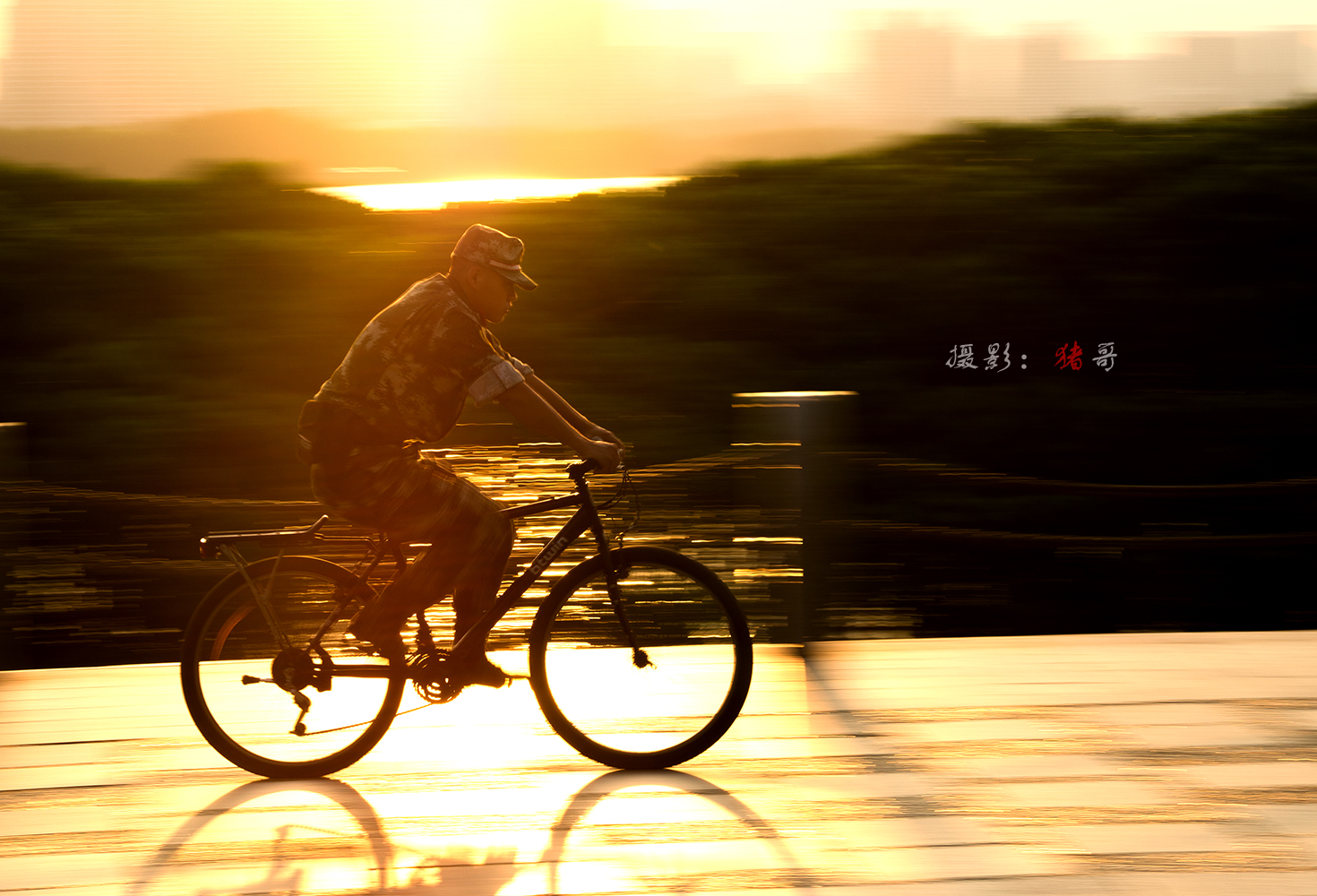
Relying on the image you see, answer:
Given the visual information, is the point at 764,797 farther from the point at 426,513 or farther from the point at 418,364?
the point at 418,364

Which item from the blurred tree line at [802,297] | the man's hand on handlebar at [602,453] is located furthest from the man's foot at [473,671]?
the blurred tree line at [802,297]

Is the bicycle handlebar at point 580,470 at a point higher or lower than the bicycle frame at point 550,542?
higher

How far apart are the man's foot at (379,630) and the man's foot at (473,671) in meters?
0.17

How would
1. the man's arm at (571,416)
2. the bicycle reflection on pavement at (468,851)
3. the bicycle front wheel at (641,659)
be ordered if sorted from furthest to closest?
the bicycle front wheel at (641,659) < the man's arm at (571,416) < the bicycle reflection on pavement at (468,851)

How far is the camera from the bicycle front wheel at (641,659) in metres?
4.20

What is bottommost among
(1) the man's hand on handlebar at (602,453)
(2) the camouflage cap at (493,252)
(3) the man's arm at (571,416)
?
(1) the man's hand on handlebar at (602,453)

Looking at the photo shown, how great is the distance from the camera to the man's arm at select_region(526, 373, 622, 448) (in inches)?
160

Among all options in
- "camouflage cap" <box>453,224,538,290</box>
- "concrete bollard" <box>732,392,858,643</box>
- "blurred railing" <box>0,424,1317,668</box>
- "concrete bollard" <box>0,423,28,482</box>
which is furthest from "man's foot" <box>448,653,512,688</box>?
"concrete bollard" <box>0,423,28,482</box>

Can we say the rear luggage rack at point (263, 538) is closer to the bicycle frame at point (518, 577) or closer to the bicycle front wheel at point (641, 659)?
the bicycle frame at point (518, 577)

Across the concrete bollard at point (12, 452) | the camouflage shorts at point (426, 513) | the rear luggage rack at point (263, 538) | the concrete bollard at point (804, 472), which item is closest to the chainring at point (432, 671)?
the camouflage shorts at point (426, 513)

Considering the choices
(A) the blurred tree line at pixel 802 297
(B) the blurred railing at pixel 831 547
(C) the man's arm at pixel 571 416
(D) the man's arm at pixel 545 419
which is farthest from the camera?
(A) the blurred tree line at pixel 802 297

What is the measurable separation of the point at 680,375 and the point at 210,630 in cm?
407

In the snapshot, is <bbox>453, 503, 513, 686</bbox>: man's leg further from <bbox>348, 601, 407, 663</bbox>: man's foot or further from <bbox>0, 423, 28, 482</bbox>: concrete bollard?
<bbox>0, 423, 28, 482</bbox>: concrete bollard

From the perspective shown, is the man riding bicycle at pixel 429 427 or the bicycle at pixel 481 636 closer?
the man riding bicycle at pixel 429 427
